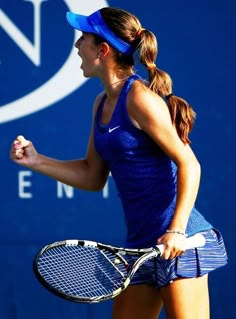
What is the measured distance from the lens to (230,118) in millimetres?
4969

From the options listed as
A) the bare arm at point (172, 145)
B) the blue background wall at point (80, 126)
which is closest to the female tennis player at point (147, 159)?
the bare arm at point (172, 145)

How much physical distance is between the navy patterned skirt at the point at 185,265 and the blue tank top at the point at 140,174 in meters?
0.07

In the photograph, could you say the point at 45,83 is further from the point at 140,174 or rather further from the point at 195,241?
the point at 195,241

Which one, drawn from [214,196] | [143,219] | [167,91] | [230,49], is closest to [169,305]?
[143,219]

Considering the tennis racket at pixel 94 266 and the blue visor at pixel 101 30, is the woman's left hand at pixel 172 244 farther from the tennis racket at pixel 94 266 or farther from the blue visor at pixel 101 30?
the blue visor at pixel 101 30

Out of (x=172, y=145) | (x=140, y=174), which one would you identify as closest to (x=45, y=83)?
(x=140, y=174)

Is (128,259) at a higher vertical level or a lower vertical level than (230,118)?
lower

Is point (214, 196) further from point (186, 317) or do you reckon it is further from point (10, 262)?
point (186, 317)

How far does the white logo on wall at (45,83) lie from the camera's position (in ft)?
16.3

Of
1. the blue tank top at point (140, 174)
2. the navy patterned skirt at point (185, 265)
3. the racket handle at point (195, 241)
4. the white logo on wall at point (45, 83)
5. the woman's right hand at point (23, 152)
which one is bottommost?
the navy patterned skirt at point (185, 265)

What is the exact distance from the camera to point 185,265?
3.66 m

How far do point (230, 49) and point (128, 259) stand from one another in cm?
158

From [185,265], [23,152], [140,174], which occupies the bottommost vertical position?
[185,265]

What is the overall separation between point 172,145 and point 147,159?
14cm
